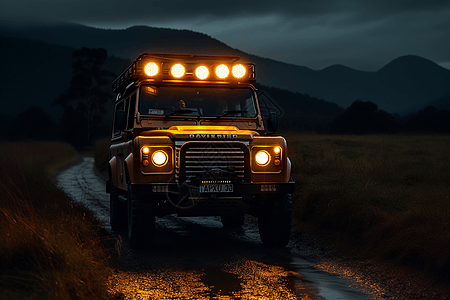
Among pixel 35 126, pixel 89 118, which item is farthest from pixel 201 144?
pixel 35 126

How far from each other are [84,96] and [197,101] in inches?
2238

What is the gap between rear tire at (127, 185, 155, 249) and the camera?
7.29 metres

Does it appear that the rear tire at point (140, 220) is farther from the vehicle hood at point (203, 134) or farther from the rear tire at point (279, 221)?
the rear tire at point (279, 221)

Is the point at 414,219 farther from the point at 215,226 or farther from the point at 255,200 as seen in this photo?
the point at 215,226

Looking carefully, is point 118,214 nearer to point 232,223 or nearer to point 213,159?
point 232,223

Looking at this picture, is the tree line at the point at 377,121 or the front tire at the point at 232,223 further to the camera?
the tree line at the point at 377,121

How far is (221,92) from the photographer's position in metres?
8.68

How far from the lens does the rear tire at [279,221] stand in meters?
7.61

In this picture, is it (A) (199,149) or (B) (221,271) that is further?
(A) (199,149)

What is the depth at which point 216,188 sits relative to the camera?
7.13 metres

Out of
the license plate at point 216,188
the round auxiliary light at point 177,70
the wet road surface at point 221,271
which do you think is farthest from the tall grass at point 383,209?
the round auxiliary light at point 177,70

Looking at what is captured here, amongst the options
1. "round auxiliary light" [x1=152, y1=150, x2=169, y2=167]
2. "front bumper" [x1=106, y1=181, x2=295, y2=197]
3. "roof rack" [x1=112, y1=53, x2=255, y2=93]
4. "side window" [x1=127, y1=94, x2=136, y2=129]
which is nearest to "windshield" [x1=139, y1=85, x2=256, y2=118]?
"roof rack" [x1=112, y1=53, x2=255, y2=93]

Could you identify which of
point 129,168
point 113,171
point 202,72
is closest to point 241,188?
point 129,168

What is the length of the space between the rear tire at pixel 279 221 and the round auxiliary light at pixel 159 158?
68.0 inches
